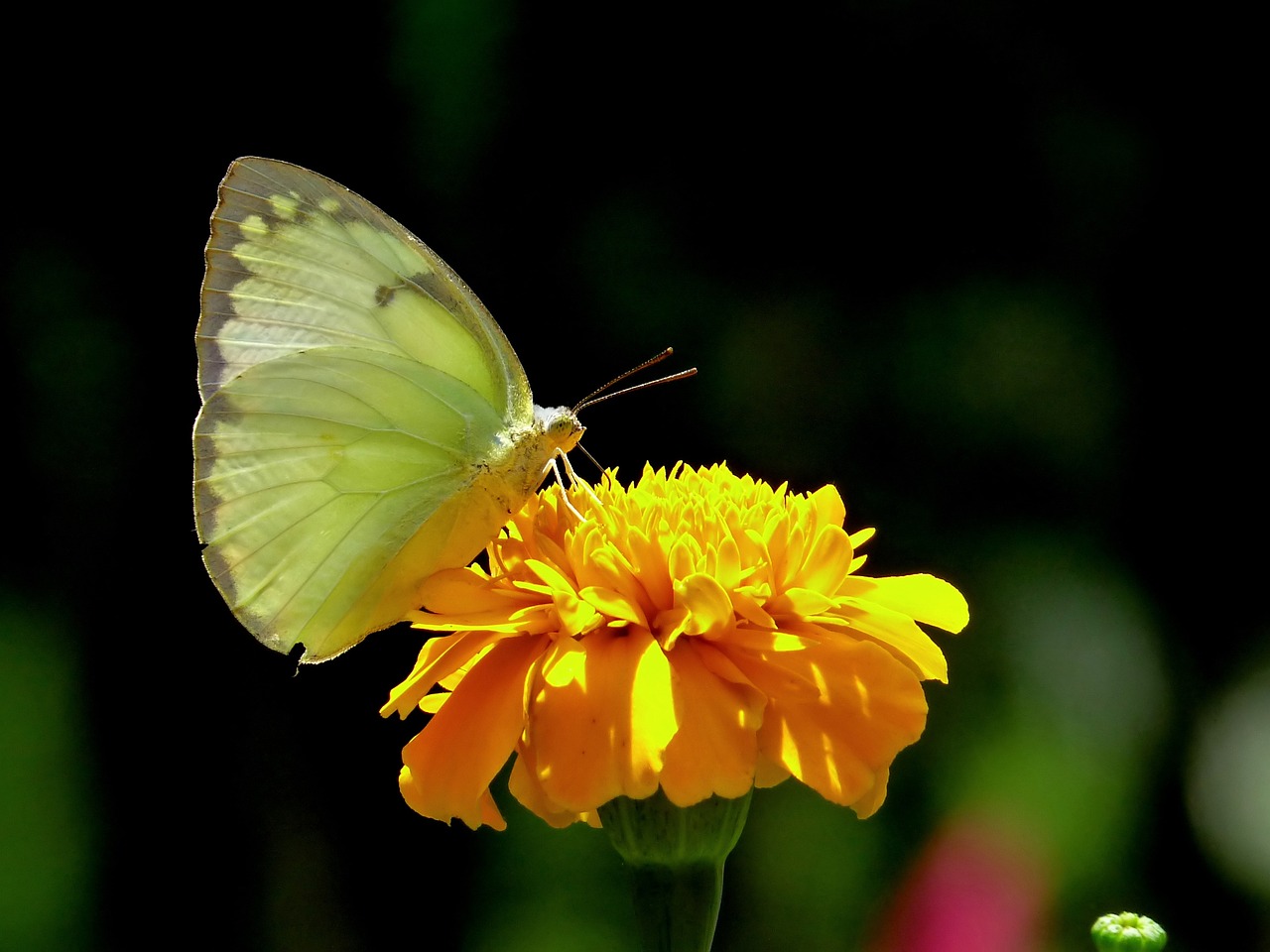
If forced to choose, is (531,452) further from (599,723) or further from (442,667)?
(599,723)

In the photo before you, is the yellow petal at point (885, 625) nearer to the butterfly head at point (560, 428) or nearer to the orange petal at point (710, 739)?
the orange petal at point (710, 739)

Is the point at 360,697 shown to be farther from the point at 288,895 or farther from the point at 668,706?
the point at 668,706

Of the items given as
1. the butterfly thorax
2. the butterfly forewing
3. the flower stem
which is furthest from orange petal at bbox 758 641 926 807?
the butterfly forewing

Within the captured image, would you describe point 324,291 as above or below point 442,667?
above

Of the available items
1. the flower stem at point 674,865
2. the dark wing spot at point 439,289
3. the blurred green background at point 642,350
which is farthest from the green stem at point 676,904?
the blurred green background at point 642,350

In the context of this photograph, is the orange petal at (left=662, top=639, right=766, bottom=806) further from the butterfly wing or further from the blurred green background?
the blurred green background

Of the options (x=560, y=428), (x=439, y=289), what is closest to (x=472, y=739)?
(x=560, y=428)

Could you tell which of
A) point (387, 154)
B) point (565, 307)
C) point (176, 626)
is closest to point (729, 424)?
point (565, 307)
